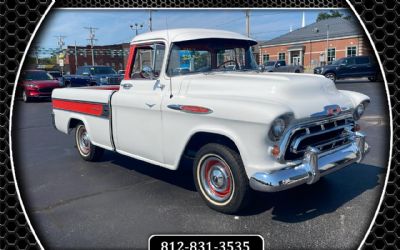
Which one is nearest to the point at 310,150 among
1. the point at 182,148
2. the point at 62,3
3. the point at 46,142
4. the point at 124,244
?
the point at 182,148

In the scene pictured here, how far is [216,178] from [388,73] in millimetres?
1785

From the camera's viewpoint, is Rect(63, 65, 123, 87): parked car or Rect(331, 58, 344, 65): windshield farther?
Rect(331, 58, 344, 65): windshield

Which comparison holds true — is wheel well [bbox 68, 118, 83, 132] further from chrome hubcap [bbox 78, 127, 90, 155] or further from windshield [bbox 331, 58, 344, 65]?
windshield [bbox 331, 58, 344, 65]

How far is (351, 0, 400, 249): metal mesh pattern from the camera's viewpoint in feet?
8.08

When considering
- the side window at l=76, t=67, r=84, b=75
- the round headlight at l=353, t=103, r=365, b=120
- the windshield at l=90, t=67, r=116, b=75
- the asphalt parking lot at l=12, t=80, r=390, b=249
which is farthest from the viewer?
the side window at l=76, t=67, r=84, b=75

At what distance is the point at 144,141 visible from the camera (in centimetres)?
386

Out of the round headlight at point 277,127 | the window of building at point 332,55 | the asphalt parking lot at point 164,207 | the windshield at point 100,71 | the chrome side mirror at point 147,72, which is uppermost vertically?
the window of building at point 332,55

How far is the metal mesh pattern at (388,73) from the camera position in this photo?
2.46 m

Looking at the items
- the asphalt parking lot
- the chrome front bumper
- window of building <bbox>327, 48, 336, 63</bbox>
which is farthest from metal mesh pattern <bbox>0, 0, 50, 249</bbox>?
window of building <bbox>327, 48, 336, 63</bbox>

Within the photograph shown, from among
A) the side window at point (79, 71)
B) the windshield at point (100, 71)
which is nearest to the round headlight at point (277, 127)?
the windshield at point (100, 71)

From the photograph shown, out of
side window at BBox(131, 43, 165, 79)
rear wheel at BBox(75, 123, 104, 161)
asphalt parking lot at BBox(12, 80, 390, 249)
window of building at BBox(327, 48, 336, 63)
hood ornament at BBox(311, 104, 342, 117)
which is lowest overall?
asphalt parking lot at BBox(12, 80, 390, 249)

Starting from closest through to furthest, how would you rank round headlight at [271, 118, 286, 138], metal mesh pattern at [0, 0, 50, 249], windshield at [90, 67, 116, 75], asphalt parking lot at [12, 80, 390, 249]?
metal mesh pattern at [0, 0, 50, 249], round headlight at [271, 118, 286, 138], asphalt parking lot at [12, 80, 390, 249], windshield at [90, 67, 116, 75]

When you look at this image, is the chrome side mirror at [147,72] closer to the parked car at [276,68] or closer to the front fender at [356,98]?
the parked car at [276,68]

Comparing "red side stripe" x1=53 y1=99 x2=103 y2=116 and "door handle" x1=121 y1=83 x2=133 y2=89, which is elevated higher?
"door handle" x1=121 y1=83 x2=133 y2=89
